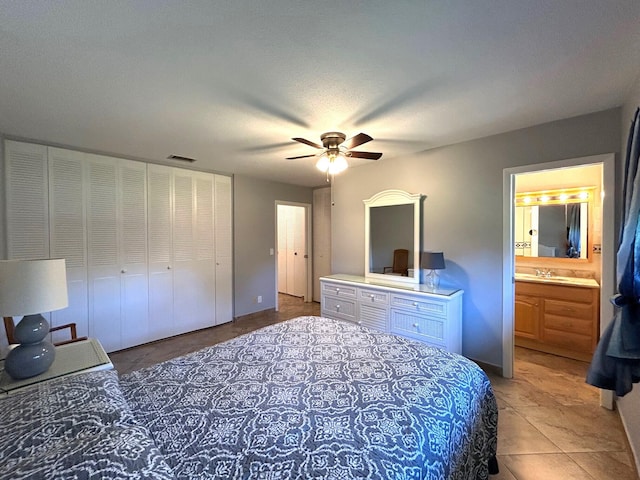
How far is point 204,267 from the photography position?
4.21 m

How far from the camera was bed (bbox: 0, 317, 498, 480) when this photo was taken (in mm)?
860

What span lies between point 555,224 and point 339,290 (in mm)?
2915

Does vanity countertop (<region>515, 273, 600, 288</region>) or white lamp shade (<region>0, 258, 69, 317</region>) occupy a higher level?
white lamp shade (<region>0, 258, 69, 317</region>)

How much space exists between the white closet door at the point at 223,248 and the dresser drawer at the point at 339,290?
5.42 ft

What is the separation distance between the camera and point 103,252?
332cm

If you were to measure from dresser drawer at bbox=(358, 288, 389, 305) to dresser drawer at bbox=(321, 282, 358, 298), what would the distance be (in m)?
0.09

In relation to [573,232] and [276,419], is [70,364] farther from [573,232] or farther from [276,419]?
[573,232]

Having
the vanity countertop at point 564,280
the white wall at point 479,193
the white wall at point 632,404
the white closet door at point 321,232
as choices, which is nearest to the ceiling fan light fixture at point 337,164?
the white wall at point 479,193

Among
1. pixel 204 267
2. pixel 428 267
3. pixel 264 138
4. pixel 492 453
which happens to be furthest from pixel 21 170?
pixel 492 453

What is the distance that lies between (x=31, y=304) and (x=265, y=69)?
5.88ft

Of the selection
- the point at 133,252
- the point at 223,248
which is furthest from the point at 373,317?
the point at 133,252

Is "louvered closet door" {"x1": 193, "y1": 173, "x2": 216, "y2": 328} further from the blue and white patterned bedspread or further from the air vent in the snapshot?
the blue and white patterned bedspread

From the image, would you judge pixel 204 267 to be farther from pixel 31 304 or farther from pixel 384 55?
pixel 384 55

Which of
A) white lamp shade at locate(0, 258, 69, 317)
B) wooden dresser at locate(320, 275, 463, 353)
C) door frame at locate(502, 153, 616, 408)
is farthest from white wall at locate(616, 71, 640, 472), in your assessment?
white lamp shade at locate(0, 258, 69, 317)
